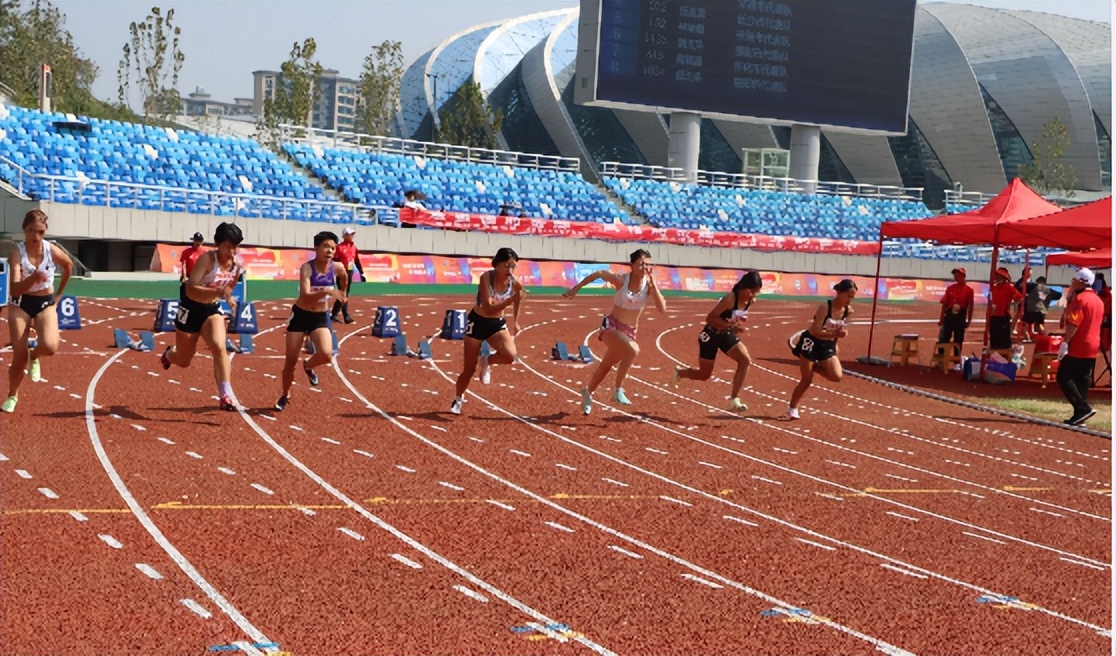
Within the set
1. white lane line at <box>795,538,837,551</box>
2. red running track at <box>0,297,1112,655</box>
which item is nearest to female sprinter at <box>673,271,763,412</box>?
red running track at <box>0,297,1112,655</box>

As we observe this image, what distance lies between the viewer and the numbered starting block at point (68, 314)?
2200cm

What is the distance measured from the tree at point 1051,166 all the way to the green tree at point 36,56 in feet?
176

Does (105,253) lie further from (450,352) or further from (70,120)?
(450,352)

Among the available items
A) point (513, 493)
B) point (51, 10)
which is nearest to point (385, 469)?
point (513, 493)

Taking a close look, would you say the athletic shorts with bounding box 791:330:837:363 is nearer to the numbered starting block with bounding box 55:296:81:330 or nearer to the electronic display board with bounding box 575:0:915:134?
the numbered starting block with bounding box 55:296:81:330

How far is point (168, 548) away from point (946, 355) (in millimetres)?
18589

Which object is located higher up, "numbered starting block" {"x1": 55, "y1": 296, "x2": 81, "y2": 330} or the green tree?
the green tree

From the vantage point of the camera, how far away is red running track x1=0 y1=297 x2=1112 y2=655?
6.98 metres

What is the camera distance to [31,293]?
12.4 meters

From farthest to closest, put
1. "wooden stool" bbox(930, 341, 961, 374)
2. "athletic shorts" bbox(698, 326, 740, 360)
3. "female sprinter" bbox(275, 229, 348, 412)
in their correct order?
1. "wooden stool" bbox(930, 341, 961, 374)
2. "athletic shorts" bbox(698, 326, 740, 360)
3. "female sprinter" bbox(275, 229, 348, 412)

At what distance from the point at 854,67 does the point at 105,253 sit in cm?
3010

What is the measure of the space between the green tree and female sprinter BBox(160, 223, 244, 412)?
200 feet

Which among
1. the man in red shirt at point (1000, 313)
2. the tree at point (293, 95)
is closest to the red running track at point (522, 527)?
the man in red shirt at point (1000, 313)

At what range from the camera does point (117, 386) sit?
15.6 m
